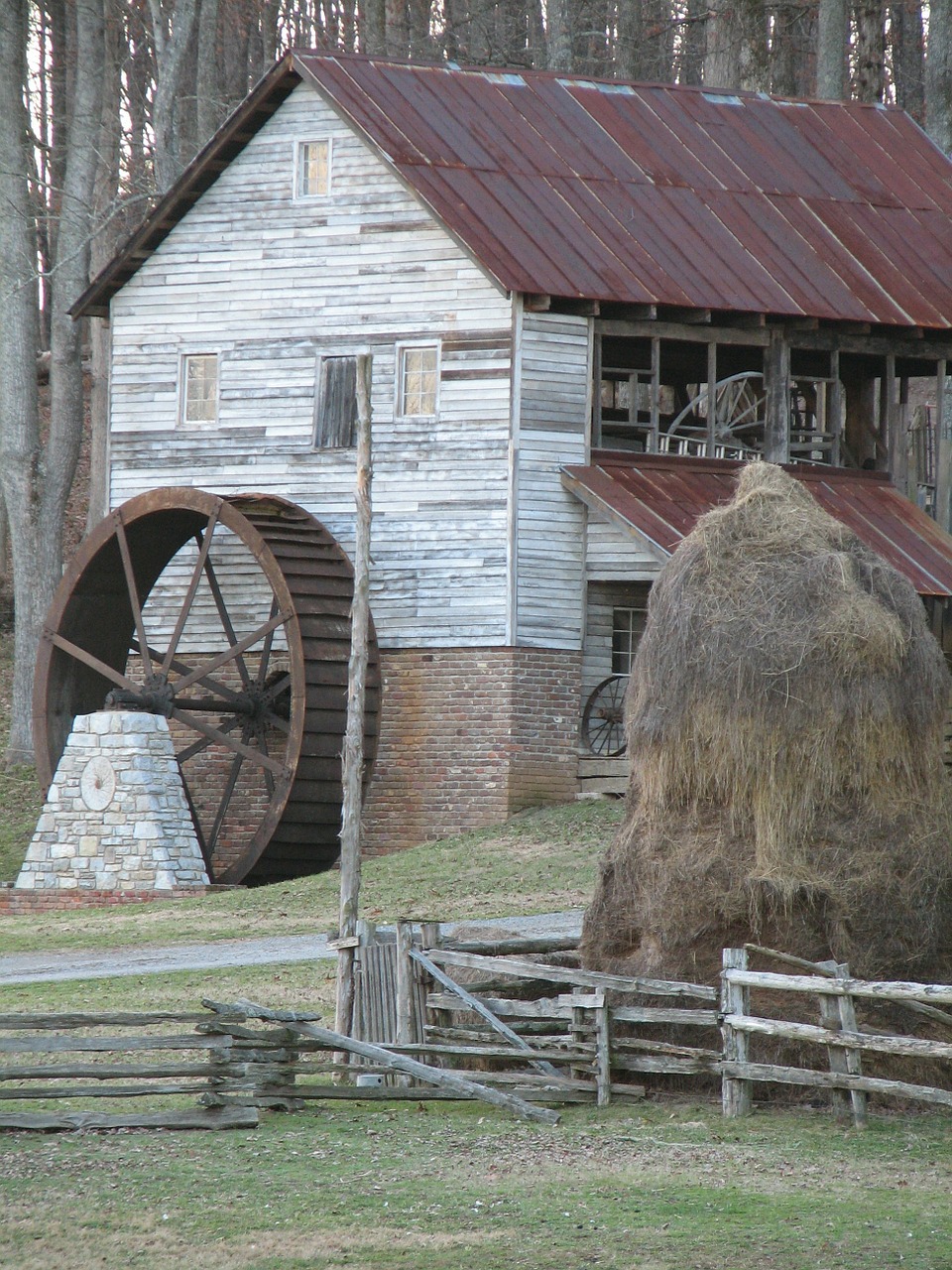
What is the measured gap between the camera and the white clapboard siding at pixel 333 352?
24.9 meters

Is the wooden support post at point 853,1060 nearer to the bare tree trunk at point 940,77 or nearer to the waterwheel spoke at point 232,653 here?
the waterwheel spoke at point 232,653

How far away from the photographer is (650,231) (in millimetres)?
25812

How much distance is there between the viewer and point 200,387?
26875 mm

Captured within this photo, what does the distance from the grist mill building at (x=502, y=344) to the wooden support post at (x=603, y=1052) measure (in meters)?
12.3

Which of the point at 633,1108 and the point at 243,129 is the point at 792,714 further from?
the point at 243,129

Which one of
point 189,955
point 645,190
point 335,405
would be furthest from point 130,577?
point 645,190

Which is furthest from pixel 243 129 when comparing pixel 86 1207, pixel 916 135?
pixel 86 1207

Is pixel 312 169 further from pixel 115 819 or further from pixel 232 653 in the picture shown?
pixel 115 819

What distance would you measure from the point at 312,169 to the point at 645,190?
4354mm

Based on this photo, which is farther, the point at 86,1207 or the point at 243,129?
the point at 243,129

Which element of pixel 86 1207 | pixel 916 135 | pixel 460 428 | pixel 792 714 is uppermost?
pixel 916 135

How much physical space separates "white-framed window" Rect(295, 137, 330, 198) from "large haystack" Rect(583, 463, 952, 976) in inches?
584

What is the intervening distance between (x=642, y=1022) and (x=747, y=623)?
8.15 ft

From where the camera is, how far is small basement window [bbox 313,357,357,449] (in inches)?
1014
